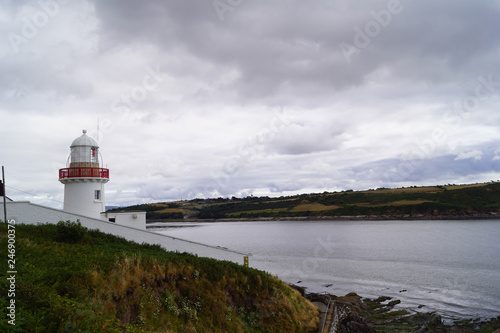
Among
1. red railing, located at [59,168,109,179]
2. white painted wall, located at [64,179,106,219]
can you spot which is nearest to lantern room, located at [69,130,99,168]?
red railing, located at [59,168,109,179]

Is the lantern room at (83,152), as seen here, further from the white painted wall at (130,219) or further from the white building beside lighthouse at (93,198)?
the white painted wall at (130,219)

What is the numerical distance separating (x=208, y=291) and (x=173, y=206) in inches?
6089

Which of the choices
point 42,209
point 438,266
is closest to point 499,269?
point 438,266

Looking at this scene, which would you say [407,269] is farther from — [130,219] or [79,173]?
[79,173]

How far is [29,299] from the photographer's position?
6305 millimetres

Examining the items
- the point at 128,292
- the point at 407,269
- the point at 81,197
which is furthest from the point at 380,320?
the point at 407,269

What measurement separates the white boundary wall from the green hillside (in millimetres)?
94710

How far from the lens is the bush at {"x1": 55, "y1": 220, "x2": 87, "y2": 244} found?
46.1 ft

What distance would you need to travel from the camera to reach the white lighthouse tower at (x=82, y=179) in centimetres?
2003

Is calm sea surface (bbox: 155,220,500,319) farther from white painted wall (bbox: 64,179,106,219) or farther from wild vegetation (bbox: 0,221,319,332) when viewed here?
white painted wall (bbox: 64,179,106,219)

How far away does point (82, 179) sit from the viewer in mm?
19984

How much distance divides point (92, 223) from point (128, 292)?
28.0 feet

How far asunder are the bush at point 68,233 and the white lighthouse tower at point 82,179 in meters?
5.76

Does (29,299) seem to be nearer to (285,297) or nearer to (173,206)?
(285,297)
